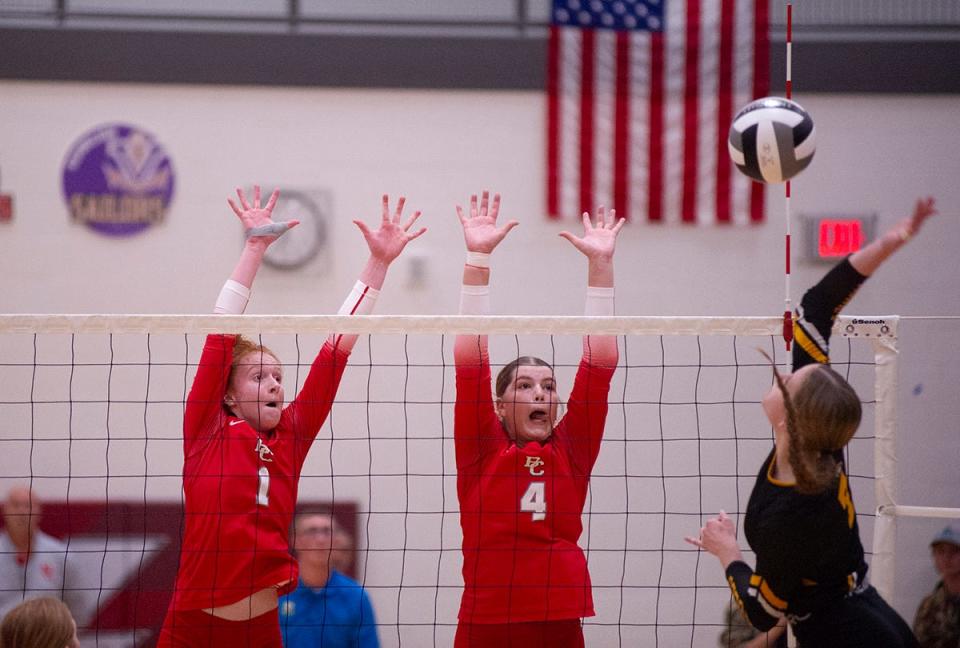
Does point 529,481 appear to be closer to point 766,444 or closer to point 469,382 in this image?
point 469,382

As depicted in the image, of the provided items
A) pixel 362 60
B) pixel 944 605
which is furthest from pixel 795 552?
pixel 362 60

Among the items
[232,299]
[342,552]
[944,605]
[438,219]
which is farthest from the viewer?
[438,219]

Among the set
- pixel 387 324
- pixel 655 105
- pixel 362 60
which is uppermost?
pixel 362 60

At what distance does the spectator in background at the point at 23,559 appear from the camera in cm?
549

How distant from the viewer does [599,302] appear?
146 inches

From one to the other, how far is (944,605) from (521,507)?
10.8 feet

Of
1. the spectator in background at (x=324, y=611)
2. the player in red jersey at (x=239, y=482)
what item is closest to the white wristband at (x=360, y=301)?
the player in red jersey at (x=239, y=482)

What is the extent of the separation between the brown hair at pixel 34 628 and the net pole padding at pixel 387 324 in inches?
41.1

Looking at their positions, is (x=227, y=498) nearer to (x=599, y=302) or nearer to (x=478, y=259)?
(x=478, y=259)

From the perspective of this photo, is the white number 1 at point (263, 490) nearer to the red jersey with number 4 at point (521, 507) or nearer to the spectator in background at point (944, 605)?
the red jersey with number 4 at point (521, 507)

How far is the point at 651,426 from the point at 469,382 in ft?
10.7

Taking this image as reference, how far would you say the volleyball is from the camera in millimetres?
3561

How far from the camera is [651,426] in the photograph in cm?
654

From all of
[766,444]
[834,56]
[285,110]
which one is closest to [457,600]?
[766,444]
